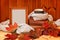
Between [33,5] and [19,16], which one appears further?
[33,5]

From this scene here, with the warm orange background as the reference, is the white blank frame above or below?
below

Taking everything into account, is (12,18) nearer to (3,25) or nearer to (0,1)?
(3,25)

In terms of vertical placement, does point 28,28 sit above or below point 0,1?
below

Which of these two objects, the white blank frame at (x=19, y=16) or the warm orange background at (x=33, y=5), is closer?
the white blank frame at (x=19, y=16)

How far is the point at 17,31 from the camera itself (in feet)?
5.41

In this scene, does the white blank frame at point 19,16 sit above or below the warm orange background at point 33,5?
below

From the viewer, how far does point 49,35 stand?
1600 mm

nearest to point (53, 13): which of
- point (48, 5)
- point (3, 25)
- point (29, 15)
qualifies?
point (48, 5)

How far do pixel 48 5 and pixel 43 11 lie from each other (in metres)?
0.14

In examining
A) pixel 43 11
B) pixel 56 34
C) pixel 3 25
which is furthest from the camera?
pixel 43 11

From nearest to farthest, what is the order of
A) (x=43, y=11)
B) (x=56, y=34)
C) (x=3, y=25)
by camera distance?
(x=56, y=34)
(x=3, y=25)
(x=43, y=11)

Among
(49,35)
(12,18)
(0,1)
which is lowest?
(49,35)

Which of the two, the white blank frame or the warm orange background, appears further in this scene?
the warm orange background

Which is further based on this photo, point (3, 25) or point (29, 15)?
point (29, 15)
